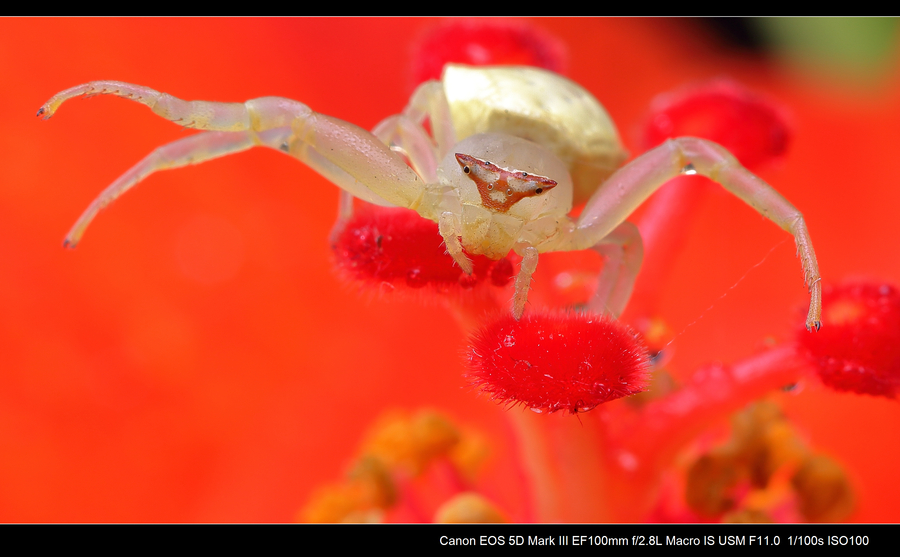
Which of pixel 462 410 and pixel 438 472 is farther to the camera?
pixel 462 410

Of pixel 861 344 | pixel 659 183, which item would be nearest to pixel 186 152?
pixel 659 183

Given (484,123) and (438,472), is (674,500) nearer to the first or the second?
(438,472)

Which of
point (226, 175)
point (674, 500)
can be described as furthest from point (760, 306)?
point (226, 175)

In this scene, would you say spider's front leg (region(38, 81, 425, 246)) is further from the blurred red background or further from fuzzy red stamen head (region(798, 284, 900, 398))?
the blurred red background

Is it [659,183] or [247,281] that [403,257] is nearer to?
[659,183]

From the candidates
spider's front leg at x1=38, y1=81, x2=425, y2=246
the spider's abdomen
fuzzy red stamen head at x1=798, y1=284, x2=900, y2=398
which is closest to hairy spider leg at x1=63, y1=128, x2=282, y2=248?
spider's front leg at x1=38, y1=81, x2=425, y2=246

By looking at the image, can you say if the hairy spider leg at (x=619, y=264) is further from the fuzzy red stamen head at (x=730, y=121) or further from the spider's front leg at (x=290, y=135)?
the fuzzy red stamen head at (x=730, y=121)
